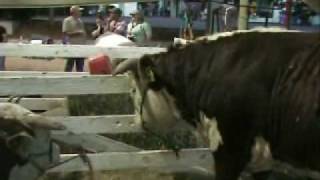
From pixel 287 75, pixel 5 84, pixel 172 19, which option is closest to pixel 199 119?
pixel 287 75

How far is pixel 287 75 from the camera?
16.4 feet

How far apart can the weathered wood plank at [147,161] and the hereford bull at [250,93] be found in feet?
1.76

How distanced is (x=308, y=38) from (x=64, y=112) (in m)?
2.73

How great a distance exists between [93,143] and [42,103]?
40.9 inches

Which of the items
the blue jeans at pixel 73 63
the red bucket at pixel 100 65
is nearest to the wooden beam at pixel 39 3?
the red bucket at pixel 100 65

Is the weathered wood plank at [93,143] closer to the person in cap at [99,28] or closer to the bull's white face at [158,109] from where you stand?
the bull's white face at [158,109]

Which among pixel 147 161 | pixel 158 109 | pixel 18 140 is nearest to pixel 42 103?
pixel 147 161

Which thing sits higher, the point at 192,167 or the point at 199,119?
the point at 199,119

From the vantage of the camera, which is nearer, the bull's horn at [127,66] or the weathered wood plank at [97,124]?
the bull's horn at [127,66]

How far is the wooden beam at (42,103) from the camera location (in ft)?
22.6

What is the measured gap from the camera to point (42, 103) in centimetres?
698

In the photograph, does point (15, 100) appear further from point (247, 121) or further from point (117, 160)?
point (247, 121)

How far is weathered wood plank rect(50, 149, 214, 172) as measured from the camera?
597cm

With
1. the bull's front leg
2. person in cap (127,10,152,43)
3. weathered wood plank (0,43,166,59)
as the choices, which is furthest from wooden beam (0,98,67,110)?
person in cap (127,10,152,43)
